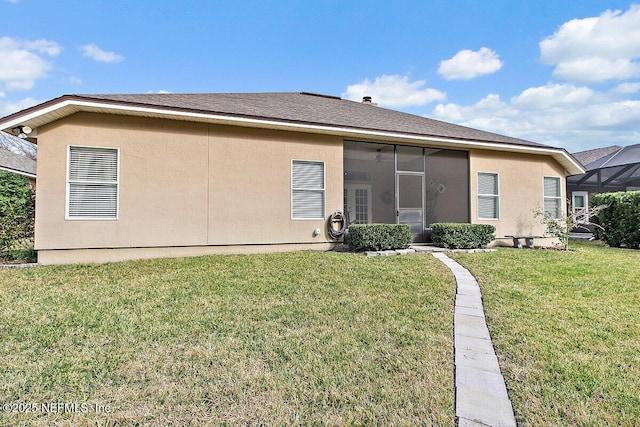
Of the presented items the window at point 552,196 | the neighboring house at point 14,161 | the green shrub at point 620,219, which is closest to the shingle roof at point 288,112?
the window at point 552,196

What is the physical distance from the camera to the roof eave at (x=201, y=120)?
5805mm

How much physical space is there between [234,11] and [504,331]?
1302 cm

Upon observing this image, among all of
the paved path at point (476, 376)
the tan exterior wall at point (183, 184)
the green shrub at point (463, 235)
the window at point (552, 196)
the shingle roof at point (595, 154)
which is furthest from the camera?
the shingle roof at point (595, 154)

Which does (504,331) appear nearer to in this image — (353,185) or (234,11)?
(353,185)

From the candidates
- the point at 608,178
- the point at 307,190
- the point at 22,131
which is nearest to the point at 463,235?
the point at 307,190

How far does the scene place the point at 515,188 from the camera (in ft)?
33.8

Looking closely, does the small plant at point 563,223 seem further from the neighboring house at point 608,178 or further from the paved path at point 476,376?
the paved path at point 476,376

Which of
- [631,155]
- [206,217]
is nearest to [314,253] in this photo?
[206,217]

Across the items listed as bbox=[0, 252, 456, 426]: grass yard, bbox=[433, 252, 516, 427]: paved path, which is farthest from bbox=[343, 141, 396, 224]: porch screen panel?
bbox=[433, 252, 516, 427]: paved path

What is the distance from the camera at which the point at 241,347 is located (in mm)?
2820

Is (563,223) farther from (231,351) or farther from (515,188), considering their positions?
(231,351)

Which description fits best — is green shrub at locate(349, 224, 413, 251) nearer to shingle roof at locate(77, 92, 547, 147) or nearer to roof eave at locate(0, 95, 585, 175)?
roof eave at locate(0, 95, 585, 175)

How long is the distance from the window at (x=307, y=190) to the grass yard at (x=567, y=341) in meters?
4.12

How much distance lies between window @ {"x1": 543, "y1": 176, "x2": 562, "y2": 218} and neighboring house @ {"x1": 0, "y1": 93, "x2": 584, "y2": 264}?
2.39ft
